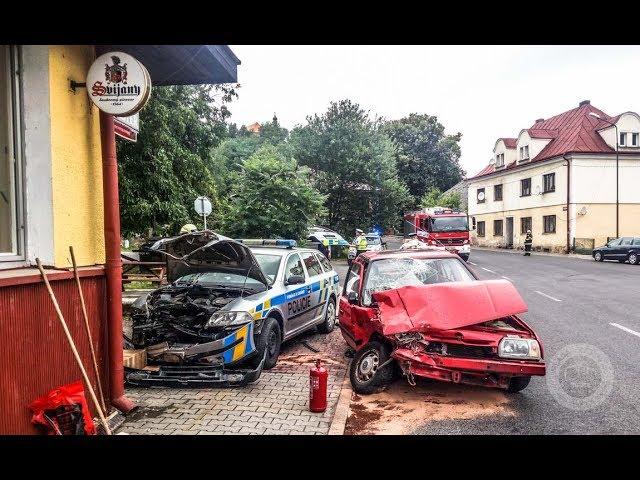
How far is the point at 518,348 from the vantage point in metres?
5.06

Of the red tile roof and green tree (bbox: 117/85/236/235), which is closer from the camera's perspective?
green tree (bbox: 117/85/236/235)

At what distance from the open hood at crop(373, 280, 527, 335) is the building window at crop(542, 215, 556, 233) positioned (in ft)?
101

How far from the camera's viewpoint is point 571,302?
12.0m

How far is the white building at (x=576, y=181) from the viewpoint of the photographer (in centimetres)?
3094

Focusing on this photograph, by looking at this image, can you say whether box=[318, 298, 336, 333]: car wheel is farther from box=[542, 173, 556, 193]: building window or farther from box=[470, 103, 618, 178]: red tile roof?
box=[542, 173, 556, 193]: building window

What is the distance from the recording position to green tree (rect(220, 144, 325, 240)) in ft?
55.0

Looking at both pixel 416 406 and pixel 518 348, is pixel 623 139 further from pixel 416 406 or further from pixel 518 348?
pixel 416 406

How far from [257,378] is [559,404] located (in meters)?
3.53

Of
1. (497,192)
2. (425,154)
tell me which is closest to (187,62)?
(497,192)

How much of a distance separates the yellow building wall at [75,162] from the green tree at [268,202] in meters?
11.6

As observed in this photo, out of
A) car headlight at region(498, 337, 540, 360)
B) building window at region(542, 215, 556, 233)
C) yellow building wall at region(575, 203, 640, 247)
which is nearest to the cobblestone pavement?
car headlight at region(498, 337, 540, 360)

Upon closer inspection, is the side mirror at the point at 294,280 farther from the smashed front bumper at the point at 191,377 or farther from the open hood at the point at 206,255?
the smashed front bumper at the point at 191,377
